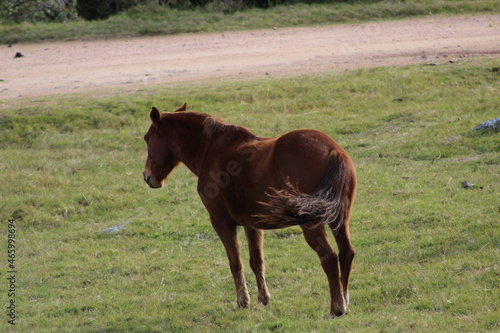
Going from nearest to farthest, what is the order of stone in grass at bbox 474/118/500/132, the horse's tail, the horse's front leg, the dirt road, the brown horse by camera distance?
the horse's tail < the brown horse < the horse's front leg < stone in grass at bbox 474/118/500/132 < the dirt road

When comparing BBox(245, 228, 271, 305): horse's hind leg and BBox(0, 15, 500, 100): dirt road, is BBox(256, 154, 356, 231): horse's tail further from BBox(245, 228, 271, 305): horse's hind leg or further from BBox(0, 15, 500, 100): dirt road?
BBox(0, 15, 500, 100): dirt road

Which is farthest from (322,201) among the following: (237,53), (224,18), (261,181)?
(224,18)

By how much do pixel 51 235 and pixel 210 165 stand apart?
10.2ft

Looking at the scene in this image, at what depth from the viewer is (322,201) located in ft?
16.5

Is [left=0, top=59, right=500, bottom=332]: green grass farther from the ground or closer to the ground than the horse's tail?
closer to the ground

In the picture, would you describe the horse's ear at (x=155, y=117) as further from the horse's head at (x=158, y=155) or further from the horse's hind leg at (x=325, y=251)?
the horse's hind leg at (x=325, y=251)

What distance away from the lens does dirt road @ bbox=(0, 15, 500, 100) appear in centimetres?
1429

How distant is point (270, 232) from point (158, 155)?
1871 mm

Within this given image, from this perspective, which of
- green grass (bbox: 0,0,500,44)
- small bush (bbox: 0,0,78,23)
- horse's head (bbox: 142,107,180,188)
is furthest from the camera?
small bush (bbox: 0,0,78,23)

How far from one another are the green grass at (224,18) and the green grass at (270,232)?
531 centimetres

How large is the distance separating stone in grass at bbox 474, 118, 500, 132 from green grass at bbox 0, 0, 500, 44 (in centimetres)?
886

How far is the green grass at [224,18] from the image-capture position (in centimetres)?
1806

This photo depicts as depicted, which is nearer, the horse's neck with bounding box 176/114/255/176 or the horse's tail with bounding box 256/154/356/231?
the horse's tail with bounding box 256/154/356/231

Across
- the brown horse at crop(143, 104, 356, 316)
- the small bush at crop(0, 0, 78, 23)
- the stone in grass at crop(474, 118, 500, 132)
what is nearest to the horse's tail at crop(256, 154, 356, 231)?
the brown horse at crop(143, 104, 356, 316)
